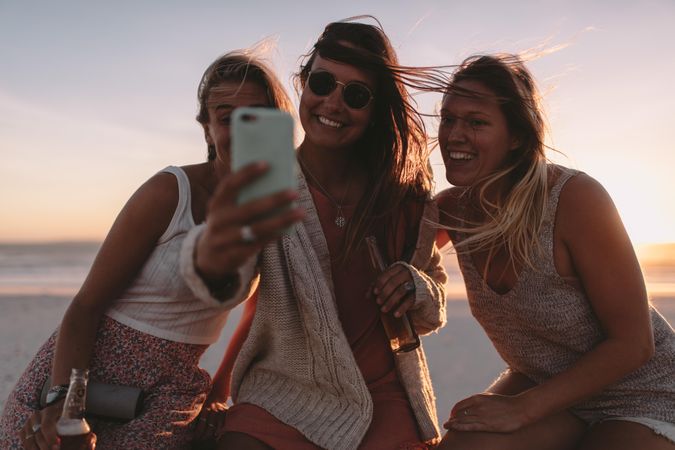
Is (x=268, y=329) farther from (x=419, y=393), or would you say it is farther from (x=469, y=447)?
(x=469, y=447)

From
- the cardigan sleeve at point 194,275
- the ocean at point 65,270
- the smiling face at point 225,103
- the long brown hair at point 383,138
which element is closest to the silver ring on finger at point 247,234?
the cardigan sleeve at point 194,275

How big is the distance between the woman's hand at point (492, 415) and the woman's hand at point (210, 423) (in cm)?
108

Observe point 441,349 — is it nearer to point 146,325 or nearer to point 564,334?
point 564,334

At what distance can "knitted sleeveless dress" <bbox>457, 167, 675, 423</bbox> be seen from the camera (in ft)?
9.77

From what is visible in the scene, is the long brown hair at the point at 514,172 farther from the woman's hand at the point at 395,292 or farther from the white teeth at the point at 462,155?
the woman's hand at the point at 395,292

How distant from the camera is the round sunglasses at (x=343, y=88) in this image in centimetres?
305

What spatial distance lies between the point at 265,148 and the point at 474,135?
1.82 m

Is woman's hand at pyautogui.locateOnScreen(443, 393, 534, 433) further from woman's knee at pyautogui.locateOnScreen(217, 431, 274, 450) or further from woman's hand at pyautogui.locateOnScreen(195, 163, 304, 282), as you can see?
woman's hand at pyautogui.locateOnScreen(195, 163, 304, 282)

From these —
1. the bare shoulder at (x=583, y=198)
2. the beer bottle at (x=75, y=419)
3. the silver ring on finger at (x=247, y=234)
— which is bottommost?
the beer bottle at (x=75, y=419)

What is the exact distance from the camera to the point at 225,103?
294 cm

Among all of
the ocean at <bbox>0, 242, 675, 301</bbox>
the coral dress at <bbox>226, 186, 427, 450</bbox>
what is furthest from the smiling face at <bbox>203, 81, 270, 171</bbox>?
the ocean at <bbox>0, 242, 675, 301</bbox>

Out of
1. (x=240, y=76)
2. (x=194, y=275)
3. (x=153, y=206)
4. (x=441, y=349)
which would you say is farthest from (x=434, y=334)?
(x=194, y=275)

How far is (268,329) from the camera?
292 cm

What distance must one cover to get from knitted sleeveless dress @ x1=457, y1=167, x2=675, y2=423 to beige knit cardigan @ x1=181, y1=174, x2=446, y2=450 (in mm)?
400
